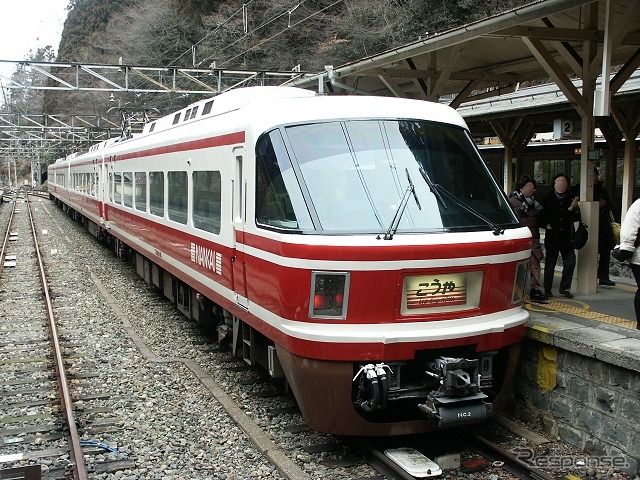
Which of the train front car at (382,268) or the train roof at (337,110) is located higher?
the train roof at (337,110)

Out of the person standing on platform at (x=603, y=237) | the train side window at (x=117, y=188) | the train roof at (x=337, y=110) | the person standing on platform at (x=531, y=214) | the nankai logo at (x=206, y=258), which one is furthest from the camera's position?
the train side window at (x=117, y=188)

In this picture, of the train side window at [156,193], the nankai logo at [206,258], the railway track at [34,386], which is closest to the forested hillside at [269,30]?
the train side window at [156,193]

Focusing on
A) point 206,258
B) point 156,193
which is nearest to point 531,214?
point 206,258

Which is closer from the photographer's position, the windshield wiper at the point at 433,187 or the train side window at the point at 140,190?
the windshield wiper at the point at 433,187

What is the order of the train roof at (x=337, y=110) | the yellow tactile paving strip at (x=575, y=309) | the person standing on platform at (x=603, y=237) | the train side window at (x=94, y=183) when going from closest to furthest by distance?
1. the train roof at (x=337, y=110)
2. the yellow tactile paving strip at (x=575, y=309)
3. the person standing on platform at (x=603, y=237)
4. the train side window at (x=94, y=183)

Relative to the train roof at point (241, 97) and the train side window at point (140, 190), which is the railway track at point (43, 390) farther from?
the train roof at point (241, 97)

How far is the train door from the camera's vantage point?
5832 millimetres

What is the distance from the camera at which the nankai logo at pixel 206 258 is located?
262 inches

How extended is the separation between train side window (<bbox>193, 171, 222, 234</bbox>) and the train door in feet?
1.79

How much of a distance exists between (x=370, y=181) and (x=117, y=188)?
10375mm

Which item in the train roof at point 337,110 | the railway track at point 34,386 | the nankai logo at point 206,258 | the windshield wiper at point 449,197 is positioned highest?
the train roof at point 337,110

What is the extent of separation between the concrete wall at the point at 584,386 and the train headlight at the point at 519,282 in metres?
0.39

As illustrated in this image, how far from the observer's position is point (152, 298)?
1157cm

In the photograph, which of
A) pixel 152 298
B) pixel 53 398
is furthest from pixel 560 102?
pixel 53 398
